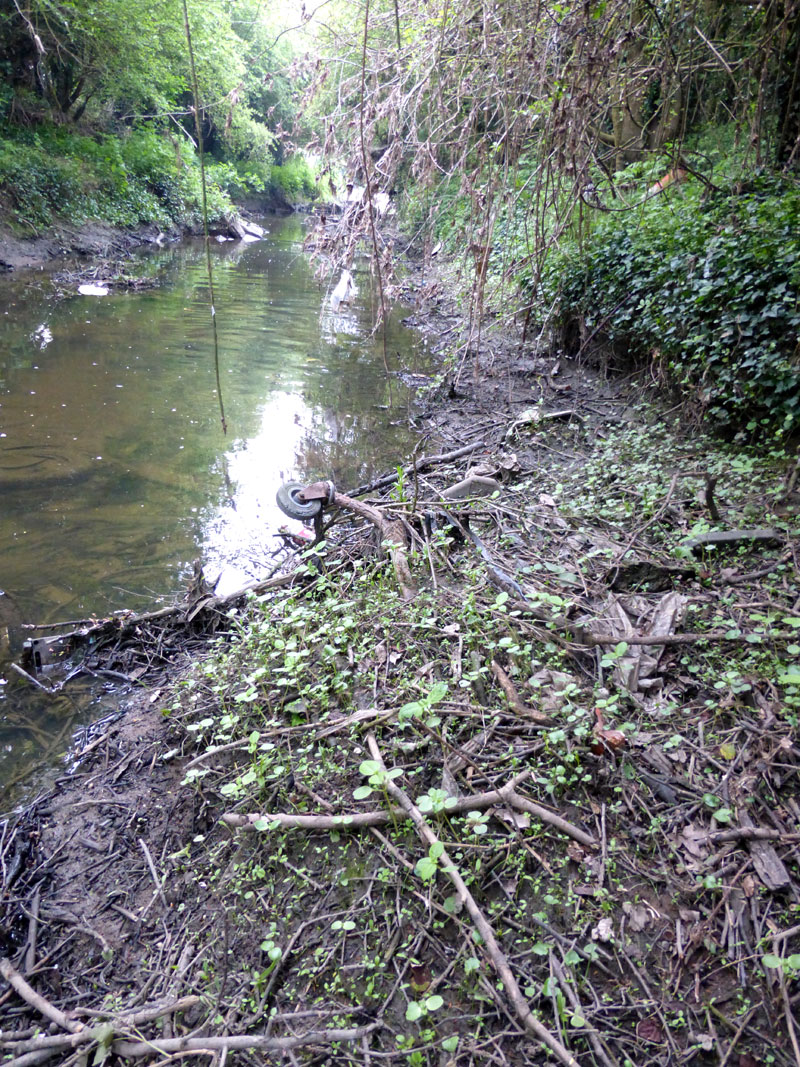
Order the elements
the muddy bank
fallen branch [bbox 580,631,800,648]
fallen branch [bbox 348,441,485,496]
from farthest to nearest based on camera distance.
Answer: the muddy bank, fallen branch [bbox 348,441,485,496], fallen branch [bbox 580,631,800,648]

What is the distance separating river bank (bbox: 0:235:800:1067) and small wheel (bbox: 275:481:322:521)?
61 centimetres

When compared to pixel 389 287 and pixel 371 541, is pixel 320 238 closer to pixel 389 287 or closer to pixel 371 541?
pixel 389 287

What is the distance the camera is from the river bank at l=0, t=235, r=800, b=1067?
5.95ft

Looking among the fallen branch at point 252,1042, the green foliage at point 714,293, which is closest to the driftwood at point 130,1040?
the fallen branch at point 252,1042

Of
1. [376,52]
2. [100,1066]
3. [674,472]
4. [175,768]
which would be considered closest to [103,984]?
[100,1066]

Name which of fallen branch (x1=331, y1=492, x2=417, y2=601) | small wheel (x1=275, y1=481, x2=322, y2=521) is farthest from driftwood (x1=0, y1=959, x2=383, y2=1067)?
small wheel (x1=275, y1=481, x2=322, y2=521)

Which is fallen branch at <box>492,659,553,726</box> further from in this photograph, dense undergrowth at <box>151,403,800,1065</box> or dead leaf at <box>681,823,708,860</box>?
dead leaf at <box>681,823,708,860</box>

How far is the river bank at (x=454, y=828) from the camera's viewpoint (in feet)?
5.95

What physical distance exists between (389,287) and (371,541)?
2.09 meters

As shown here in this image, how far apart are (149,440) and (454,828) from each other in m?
5.79

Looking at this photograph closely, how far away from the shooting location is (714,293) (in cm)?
491

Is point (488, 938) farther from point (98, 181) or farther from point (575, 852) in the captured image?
point (98, 181)

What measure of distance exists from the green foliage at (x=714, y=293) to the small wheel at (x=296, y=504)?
2976mm

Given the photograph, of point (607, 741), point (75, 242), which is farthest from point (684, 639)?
point (75, 242)
